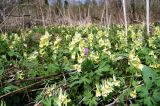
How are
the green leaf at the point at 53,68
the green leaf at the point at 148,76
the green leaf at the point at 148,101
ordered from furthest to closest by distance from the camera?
the green leaf at the point at 53,68
the green leaf at the point at 148,76
the green leaf at the point at 148,101

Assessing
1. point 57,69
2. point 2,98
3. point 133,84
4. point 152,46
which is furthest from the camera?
point 152,46

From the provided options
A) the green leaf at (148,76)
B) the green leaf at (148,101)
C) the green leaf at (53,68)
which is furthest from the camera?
the green leaf at (53,68)

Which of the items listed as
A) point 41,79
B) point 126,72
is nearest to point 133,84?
point 126,72

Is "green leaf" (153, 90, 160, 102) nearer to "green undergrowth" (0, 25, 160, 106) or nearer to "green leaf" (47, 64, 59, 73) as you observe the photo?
"green undergrowth" (0, 25, 160, 106)

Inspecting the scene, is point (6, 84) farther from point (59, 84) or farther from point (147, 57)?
point (147, 57)

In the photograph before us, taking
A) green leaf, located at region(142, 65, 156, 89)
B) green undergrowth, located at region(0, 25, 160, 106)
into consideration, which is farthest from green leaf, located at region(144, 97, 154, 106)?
green leaf, located at region(142, 65, 156, 89)

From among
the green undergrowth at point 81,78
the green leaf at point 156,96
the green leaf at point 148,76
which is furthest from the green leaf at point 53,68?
the green leaf at point 156,96

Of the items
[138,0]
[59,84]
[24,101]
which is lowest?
[24,101]

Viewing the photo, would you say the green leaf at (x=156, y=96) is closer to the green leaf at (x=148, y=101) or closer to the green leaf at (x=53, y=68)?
the green leaf at (x=148, y=101)

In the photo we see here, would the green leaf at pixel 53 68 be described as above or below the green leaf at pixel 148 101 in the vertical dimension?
above

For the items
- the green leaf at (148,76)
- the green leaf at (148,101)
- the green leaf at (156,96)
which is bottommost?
the green leaf at (148,101)

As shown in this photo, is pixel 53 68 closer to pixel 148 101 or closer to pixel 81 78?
pixel 81 78

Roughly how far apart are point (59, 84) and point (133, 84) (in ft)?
2.33

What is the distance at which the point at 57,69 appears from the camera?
10.4ft
